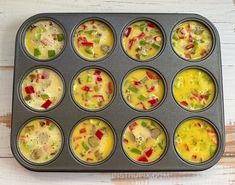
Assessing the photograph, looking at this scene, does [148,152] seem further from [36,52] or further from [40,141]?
[36,52]


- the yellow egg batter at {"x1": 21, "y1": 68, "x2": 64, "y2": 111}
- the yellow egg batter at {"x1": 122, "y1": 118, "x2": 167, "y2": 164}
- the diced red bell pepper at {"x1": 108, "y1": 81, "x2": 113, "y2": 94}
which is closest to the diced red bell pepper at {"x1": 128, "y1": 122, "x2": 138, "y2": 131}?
the yellow egg batter at {"x1": 122, "y1": 118, "x2": 167, "y2": 164}

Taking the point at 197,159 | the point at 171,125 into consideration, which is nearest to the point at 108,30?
the point at 171,125

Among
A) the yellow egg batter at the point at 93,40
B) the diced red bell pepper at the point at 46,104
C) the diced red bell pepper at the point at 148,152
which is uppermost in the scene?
the yellow egg batter at the point at 93,40

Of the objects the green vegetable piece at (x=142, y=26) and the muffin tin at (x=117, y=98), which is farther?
the green vegetable piece at (x=142, y=26)

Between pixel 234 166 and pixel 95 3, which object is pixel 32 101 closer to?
pixel 95 3

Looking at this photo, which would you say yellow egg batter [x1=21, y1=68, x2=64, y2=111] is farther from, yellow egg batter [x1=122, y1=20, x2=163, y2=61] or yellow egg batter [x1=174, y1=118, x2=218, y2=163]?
yellow egg batter [x1=174, y1=118, x2=218, y2=163]

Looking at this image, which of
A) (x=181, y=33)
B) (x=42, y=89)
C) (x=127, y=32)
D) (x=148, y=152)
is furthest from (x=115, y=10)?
(x=148, y=152)

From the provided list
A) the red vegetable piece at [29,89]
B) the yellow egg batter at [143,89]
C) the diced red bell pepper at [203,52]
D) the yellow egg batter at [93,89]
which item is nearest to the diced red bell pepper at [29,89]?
the red vegetable piece at [29,89]

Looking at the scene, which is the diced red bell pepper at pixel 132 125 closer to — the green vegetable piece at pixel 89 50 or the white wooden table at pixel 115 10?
the white wooden table at pixel 115 10
